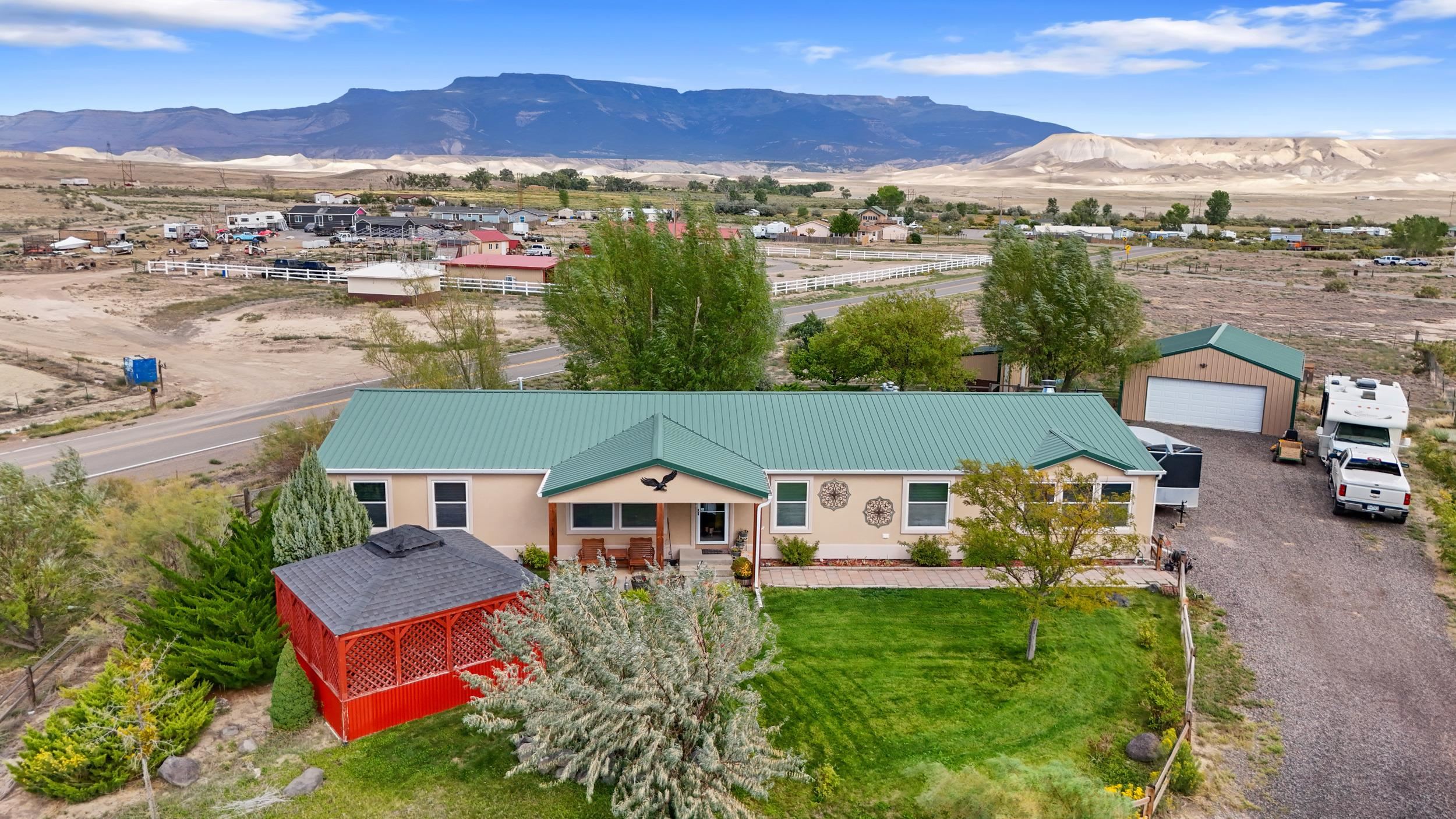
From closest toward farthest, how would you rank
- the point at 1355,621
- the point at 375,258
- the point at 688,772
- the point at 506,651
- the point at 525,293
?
the point at 688,772 < the point at 506,651 < the point at 1355,621 < the point at 525,293 < the point at 375,258

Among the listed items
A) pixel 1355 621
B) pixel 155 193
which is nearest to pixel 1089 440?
pixel 1355 621

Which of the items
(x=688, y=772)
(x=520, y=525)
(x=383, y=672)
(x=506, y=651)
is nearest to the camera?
(x=688, y=772)

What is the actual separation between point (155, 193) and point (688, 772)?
562ft

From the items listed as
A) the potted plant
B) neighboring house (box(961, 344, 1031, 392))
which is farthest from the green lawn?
neighboring house (box(961, 344, 1031, 392))

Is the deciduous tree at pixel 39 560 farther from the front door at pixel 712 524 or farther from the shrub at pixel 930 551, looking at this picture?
the shrub at pixel 930 551

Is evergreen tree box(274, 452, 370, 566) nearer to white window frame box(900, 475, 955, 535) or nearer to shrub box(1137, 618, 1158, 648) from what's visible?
white window frame box(900, 475, 955, 535)

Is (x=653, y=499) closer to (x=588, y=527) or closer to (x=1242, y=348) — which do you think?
(x=588, y=527)

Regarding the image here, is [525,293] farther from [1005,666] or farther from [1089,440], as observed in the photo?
[1005,666]

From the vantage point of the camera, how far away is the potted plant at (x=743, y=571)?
19906 mm

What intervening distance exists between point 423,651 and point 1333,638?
52.0 feet

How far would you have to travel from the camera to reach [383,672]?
1456 cm

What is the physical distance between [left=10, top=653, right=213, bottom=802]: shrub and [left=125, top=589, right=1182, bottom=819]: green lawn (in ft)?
2.92

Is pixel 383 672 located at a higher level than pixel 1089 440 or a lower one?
lower

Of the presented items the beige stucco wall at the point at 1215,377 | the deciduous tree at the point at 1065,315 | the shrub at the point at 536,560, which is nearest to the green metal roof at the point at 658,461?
the shrub at the point at 536,560
